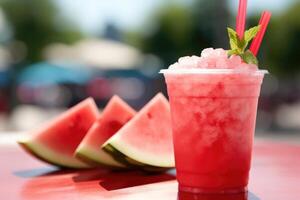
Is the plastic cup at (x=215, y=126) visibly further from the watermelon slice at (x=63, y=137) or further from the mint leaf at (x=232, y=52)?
the watermelon slice at (x=63, y=137)

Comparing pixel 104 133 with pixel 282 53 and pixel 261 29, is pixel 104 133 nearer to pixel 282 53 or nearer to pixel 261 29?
pixel 261 29

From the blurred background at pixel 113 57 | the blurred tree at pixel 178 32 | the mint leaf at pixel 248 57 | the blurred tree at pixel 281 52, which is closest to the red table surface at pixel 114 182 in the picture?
the mint leaf at pixel 248 57

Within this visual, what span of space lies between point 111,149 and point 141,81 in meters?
15.6

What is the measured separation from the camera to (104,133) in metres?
1.89

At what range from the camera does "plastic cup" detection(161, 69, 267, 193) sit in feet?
4.51

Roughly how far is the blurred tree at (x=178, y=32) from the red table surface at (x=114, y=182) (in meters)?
16.1

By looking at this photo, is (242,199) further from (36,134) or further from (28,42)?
(28,42)

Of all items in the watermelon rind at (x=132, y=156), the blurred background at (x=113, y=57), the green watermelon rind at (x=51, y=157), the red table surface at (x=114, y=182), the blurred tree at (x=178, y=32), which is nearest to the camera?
the red table surface at (x=114, y=182)

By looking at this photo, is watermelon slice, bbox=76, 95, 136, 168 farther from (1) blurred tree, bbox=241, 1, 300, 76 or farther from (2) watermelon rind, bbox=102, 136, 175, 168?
(1) blurred tree, bbox=241, 1, 300, 76

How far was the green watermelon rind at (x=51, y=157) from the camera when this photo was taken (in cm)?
183

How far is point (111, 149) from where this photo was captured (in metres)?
1.61

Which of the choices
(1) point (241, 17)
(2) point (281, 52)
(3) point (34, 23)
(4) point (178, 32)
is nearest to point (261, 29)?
(1) point (241, 17)

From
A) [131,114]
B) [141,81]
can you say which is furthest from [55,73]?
[131,114]

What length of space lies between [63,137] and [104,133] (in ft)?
0.66
